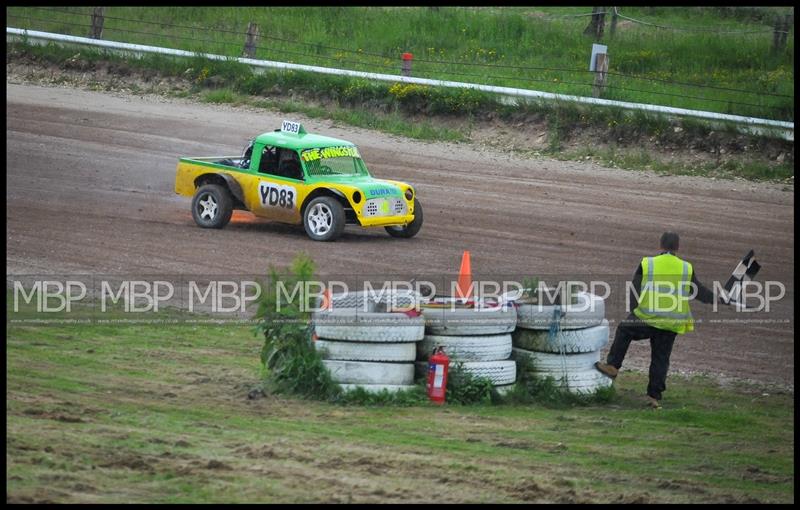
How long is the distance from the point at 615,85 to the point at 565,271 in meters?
10.5

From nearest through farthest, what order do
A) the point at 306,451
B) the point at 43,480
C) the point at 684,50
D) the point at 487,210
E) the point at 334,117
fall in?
the point at 43,480, the point at 306,451, the point at 487,210, the point at 334,117, the point at 684,50

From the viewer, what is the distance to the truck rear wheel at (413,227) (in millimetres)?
16281

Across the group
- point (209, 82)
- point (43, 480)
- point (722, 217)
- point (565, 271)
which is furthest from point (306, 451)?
point (209, 82)

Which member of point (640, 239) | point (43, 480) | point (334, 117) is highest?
point (334, 117)

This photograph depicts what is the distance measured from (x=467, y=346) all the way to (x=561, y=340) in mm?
785

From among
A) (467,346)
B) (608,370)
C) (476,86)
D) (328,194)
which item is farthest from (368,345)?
(476,86)

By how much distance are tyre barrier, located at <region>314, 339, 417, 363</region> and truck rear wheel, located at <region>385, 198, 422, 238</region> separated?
6.86 metres

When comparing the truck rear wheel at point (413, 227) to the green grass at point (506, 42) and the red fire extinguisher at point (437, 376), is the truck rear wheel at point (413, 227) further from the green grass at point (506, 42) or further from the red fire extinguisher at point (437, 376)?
the green grass at point (506, 42)

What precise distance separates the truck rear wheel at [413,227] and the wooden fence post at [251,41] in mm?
11531

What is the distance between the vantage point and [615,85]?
80.3 feet

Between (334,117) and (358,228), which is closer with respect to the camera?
(358,228)

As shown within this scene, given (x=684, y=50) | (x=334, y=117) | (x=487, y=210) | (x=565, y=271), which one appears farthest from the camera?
(x=684, y=50)

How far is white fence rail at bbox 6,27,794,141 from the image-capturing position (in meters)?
21.6

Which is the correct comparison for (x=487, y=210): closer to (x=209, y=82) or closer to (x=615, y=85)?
(x=615, y=85)
